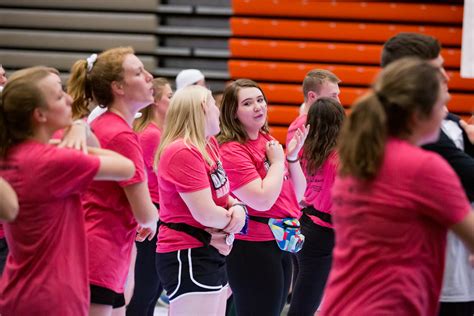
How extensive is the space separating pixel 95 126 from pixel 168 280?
90 centimetres

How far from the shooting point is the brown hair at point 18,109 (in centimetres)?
262

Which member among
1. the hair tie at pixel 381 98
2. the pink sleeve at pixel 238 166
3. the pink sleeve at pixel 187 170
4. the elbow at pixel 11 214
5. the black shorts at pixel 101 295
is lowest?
the black shorts at pixel 101 295

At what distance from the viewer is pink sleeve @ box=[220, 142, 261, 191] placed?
3908 mm

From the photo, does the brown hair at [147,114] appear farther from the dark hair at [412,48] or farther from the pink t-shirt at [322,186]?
the dark hair at [412,48]

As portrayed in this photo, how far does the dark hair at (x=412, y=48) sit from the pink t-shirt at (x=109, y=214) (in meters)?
0.99

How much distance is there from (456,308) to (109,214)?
128cm

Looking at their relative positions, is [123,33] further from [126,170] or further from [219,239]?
[126,170]

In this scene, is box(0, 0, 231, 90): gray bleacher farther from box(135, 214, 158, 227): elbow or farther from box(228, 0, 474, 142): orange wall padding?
box(135, 214, 158, 227): elbow

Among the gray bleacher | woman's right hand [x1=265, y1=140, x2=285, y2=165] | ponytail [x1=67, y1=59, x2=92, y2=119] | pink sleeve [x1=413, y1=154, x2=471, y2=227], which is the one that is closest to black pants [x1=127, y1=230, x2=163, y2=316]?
woman's right hand [x1=265, y1=140, x2=285, y2=165]

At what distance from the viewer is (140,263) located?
15.5 feet

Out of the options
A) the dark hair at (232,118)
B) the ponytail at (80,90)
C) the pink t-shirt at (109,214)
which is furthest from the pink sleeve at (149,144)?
the pink t-shirt at (109,214)

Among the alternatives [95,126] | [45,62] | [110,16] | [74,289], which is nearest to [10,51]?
[45,62]

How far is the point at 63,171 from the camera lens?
8.26ft

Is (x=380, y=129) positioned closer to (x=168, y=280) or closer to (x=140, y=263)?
(x=168, y=280)
